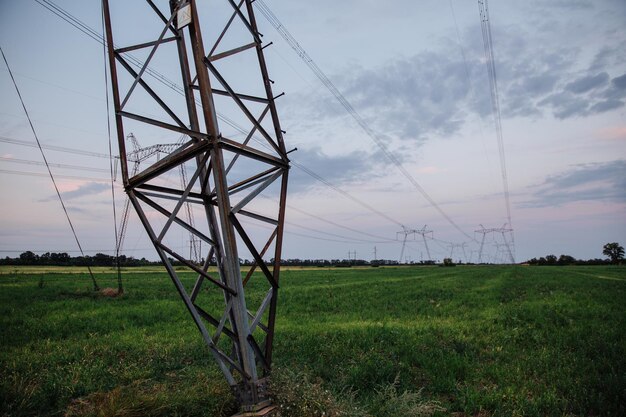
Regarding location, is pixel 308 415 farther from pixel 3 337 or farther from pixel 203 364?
pixel 3 337

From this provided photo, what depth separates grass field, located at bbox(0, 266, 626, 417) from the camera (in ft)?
23.7

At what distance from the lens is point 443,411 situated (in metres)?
7.59

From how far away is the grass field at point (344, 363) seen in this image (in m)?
7.22

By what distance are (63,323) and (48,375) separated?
7447mm

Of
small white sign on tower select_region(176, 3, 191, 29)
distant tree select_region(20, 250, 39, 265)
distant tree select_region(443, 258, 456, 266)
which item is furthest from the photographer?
distant tree select_region(443, 258, 456, 266)

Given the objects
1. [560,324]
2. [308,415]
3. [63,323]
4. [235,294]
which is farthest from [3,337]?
[560,324]

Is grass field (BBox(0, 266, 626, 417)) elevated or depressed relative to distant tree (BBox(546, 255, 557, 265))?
depressed

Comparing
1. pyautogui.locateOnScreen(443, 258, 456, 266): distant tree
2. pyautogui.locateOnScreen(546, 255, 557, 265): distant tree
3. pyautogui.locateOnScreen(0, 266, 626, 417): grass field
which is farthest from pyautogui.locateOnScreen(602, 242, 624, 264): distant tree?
pyautogui.locateOnScreen(0, 266, 626, 417): grass field

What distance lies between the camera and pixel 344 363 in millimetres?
10281

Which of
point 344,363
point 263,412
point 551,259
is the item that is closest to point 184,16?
point 263,412

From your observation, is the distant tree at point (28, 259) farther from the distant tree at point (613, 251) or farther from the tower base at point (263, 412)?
the distant tree at point (613, 251)

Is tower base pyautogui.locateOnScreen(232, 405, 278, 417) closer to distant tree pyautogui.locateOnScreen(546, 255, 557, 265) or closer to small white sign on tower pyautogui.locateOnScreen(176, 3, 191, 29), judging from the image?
small white sign on tower pyautogui.locateOnScreen(176, 3, 191, 29)

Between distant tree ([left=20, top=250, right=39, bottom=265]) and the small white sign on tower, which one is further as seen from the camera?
distant tree ([left=20, top=250, right=39, bottom=265])

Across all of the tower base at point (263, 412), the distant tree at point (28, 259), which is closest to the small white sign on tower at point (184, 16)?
the tower base at point (263, 412)
